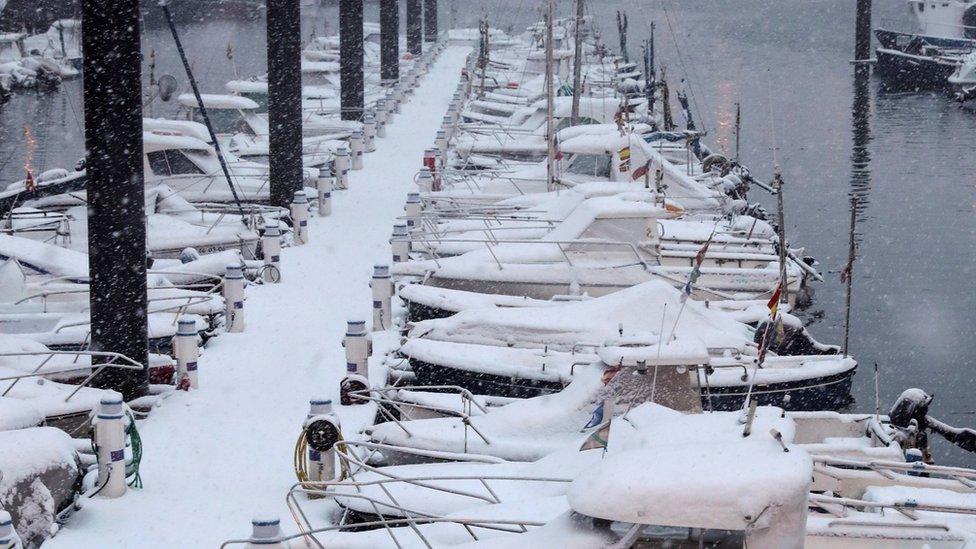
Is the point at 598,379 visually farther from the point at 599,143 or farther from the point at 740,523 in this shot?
the point at 599,143

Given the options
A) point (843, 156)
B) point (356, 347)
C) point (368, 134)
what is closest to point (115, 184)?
point (356, 347)

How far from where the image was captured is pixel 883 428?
12.8 m

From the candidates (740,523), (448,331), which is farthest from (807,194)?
(740,523)

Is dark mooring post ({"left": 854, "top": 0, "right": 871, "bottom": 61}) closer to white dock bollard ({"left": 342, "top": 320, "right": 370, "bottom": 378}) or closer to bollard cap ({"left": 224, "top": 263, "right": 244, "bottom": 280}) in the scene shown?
bollard cap ({"left": 224, "top": 263, "right": 244, "bottom": 280})

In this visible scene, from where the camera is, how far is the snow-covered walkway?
10047 millimetres

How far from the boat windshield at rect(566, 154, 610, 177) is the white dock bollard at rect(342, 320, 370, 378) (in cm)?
976

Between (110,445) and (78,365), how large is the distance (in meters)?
2.56

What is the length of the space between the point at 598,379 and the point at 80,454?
14.2 feet

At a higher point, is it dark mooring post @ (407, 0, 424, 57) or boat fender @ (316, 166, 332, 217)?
dark mooring post @ (407, 0, 424, 57)

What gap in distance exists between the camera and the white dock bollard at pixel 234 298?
50.7 feet

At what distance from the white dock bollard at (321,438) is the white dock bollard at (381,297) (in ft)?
16.7

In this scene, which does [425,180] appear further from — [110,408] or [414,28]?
[414,28]

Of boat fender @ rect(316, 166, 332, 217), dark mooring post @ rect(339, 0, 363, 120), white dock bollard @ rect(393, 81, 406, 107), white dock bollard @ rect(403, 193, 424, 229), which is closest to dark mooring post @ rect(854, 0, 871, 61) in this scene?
white dock bollard @ rect(393, 81, 406, 107)

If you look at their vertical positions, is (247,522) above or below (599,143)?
below
